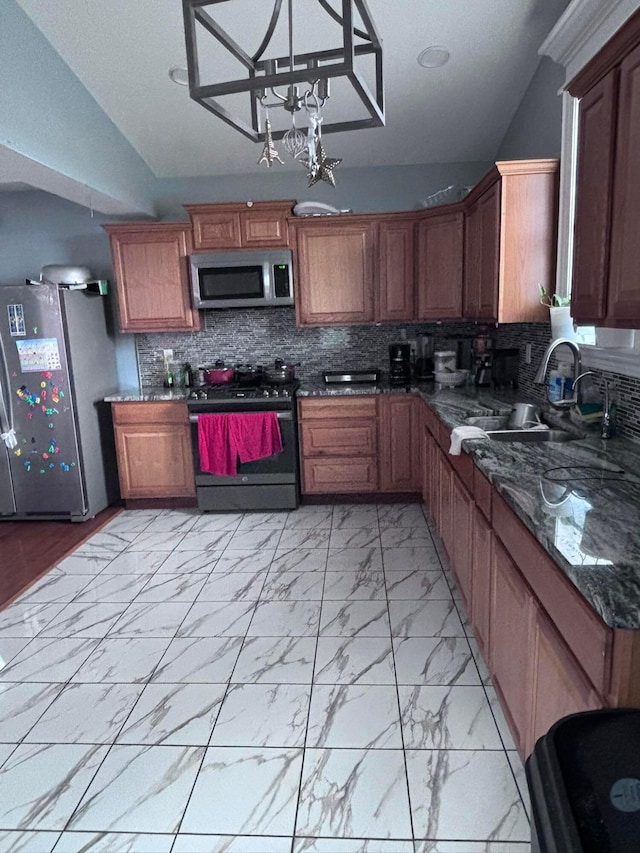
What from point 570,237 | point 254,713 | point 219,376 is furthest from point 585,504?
point 219,376

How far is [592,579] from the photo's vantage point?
3.40ft

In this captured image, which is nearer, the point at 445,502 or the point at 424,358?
the point at 445,502

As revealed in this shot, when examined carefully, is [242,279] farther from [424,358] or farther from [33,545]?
[33,545]

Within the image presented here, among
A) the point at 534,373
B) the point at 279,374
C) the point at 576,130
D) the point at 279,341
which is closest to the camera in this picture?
the point at 576,130

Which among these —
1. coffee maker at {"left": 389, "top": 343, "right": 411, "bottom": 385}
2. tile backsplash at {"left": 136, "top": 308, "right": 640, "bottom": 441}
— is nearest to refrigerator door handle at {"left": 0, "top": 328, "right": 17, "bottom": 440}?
tile backsplash at {"left": 136, "top": 308, "right": 640, "bottom": 441}

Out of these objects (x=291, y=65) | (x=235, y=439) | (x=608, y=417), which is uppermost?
(x=291, y=65)

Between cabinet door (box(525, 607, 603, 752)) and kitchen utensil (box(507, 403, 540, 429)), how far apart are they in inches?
55.5

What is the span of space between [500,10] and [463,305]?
1.63 metres

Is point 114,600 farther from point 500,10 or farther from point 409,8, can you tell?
point 500,10

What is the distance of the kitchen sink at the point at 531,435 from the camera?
2322 mm

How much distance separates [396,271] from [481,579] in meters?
2.60

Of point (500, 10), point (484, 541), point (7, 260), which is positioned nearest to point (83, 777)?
point (484, 541)

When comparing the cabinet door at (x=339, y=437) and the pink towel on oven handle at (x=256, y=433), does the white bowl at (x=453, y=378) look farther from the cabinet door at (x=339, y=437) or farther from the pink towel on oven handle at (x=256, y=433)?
the pink towel on oven handle at (x=256, y=433)

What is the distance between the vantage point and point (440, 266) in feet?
12.2
